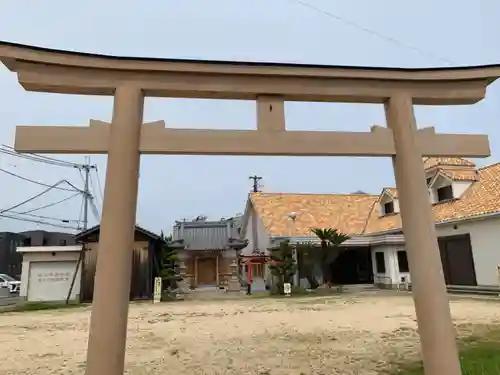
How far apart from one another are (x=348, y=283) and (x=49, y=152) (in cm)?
2232

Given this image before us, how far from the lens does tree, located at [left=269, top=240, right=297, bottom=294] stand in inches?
827

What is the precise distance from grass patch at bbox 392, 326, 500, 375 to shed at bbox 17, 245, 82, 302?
18.7 meters

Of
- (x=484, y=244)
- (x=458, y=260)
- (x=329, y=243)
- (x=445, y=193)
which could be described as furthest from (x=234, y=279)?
(x=484, y=244)

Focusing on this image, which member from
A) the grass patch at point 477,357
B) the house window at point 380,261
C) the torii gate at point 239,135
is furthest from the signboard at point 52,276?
the grass patch at point 477,357

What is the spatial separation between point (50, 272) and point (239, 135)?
2042 cm

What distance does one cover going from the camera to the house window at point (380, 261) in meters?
22.7

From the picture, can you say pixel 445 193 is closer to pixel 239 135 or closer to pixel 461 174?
pixel 461 174

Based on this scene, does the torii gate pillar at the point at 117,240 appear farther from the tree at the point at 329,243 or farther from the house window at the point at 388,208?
the house window at the point at 388,208

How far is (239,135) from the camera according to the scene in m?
4.40

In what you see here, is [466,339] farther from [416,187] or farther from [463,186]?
[463,186]

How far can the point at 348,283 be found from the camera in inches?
949

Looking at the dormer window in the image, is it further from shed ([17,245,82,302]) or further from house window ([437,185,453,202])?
shed ([17,245,82,302])

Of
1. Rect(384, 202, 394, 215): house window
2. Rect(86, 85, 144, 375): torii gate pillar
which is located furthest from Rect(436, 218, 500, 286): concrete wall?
Rect(86, 85, 144, 375): torii gate pillar

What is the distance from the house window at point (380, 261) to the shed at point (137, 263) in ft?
41.1
